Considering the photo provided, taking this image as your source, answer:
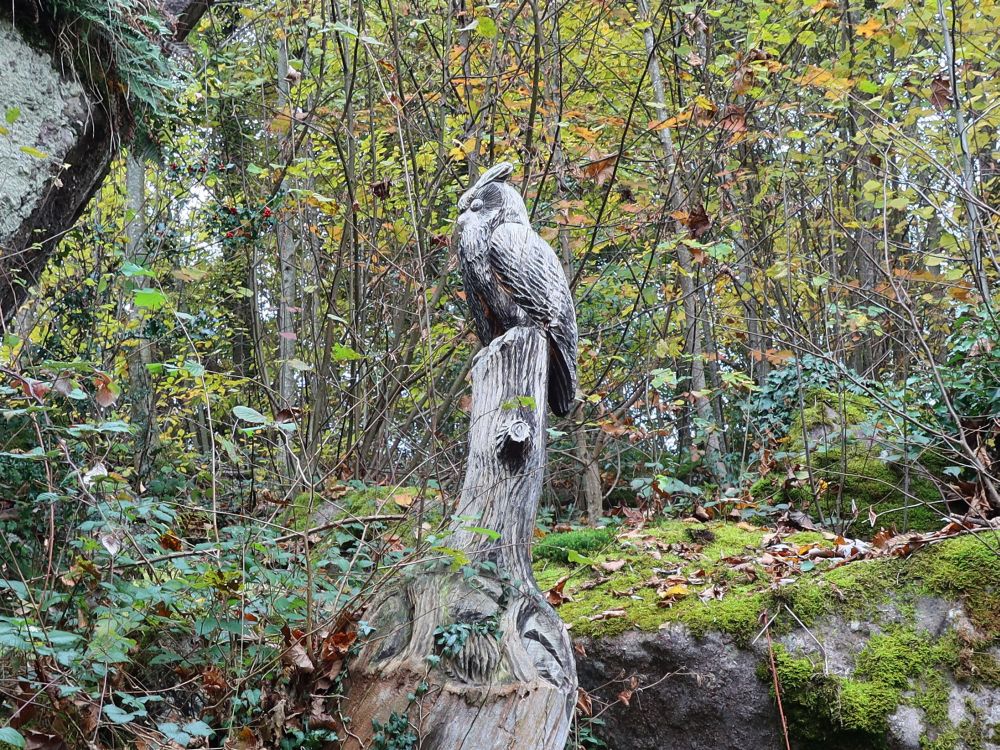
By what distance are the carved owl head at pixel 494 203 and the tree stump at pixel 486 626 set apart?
1.85 feet

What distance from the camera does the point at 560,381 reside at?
3.67 m

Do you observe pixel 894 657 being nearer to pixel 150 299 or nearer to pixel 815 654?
pixel 815 654

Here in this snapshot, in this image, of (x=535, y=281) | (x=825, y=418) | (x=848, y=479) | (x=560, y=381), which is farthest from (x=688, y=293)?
(x=535, y=281)

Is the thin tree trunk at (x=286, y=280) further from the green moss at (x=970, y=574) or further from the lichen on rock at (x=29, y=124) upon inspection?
the green moss at (x=970, y=574)

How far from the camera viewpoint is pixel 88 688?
2934 millimetres

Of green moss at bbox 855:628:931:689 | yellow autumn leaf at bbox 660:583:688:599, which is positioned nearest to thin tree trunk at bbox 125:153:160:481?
yellow autumn leaf at bbox 660:583:688:599

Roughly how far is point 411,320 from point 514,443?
389cm

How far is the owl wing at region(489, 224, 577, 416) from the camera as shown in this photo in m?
3.40

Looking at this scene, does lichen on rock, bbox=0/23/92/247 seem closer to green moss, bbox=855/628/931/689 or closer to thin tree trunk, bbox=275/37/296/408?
thin tree trunk, bbox=275/37/296/408

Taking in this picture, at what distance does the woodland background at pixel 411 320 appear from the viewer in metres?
3.21

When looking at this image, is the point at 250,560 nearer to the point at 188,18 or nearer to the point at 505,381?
the point at 505,381

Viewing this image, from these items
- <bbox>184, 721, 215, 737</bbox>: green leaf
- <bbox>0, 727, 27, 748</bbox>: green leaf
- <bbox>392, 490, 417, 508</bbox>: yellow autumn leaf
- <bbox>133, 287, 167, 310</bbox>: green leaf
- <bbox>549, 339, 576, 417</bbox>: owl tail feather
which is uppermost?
<bbox>133, 287, 167, 310</bbox>: green leaf

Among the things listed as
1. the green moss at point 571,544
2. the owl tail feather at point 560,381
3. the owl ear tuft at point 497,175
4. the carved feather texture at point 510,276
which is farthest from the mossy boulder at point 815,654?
the owl ear tuft at point 497,175

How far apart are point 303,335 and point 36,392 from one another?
15.8 ft
